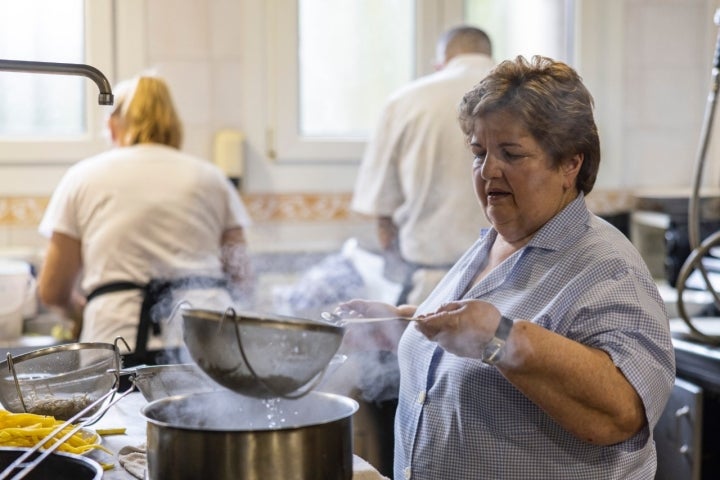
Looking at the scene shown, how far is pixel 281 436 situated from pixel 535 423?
584mm

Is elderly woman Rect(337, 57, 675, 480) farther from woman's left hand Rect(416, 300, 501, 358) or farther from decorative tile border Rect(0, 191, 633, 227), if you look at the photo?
decorative tile border Rect(0, 191, 633, 227)

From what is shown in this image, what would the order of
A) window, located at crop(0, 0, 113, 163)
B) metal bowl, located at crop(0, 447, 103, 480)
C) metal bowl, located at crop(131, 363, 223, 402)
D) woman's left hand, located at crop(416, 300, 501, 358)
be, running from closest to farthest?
metal bowl, located at crop(0, 447, 103, 480) < woman's left hand, located at crop(416, 300, 501, 358) < metal bowl, located at crop(131, 363, 223, 402) < window, located at crop(0, 0, 113, 163)

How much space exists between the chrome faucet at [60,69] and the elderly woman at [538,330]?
A: 603 mm

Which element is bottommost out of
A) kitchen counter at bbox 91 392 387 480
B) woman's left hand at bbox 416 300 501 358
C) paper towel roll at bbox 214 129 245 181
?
kitchen counter at bbox 91 392 387 480

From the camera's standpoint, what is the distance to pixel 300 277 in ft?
14.0

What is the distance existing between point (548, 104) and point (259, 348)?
0.73m

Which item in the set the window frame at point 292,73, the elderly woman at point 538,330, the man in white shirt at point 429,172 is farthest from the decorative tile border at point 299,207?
the elderly woman at point 538,330

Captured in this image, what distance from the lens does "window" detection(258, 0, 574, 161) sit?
4.37 meters

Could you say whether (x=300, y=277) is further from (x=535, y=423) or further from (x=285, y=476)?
(x=285, y=476)

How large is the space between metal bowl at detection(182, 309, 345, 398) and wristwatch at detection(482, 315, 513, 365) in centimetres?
26

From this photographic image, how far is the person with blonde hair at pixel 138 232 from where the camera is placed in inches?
120

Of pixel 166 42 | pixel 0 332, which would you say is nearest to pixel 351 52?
pixel 166 42

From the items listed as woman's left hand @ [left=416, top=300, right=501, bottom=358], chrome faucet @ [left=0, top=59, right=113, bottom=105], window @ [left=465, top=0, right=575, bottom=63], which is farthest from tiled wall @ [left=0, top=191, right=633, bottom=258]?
woman's left hand @ [left=416, top=300, right=501, bottom=358]

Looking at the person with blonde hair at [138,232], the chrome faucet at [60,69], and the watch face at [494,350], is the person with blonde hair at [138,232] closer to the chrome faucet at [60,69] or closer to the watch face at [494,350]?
the chrome faucet at [60,69]
